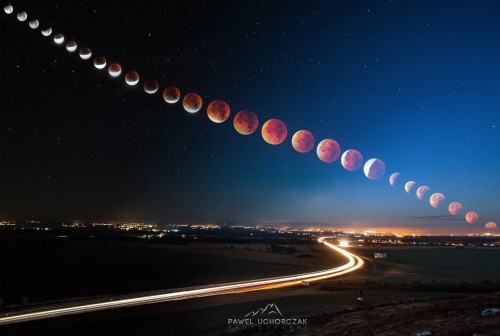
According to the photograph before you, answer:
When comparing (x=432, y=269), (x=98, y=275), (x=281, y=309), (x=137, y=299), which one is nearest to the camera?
(x=281, y=309)

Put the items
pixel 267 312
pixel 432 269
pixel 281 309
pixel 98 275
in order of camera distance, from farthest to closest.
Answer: pixel 432 269 → pixel 98 275 → pixel 281 309 → pixel 267 312

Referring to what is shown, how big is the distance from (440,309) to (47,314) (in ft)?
57.2


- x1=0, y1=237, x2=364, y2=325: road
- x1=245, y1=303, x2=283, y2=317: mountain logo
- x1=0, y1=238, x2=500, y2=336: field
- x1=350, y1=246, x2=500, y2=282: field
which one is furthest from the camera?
x1=350, y1=246, x2=500, y2=282: field

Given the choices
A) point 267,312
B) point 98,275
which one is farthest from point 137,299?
point 98,275

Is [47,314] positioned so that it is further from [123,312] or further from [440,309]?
[440,309]

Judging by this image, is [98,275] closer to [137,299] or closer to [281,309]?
[137,299]

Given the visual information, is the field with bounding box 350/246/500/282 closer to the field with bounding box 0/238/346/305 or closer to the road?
the field with bounding box 0/238/346/305

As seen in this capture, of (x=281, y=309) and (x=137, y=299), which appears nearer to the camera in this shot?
(x=281, y=309)

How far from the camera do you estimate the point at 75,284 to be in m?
30.4

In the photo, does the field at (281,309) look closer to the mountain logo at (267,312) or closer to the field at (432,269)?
the mountain logo at (267,312)

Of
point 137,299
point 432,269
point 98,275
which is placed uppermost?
point 137,299

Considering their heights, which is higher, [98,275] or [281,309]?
[281,309]

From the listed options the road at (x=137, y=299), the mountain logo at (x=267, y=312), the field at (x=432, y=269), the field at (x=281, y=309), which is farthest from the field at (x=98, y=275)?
the field at (x=432, y=269)

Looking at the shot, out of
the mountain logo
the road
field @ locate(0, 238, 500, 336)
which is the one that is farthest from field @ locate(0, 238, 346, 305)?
→ the mountain logo
